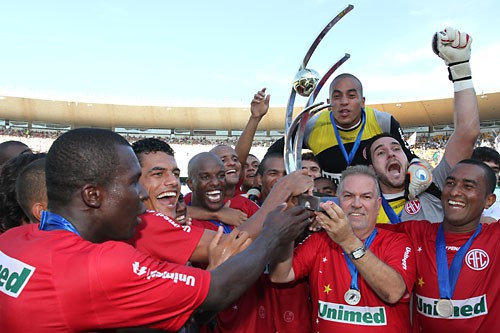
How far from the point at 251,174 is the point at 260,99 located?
1.86 m

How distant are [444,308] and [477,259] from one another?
38cm

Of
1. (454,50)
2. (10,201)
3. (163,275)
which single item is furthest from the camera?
(454,50)

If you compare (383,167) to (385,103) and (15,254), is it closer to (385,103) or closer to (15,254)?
(15,254)

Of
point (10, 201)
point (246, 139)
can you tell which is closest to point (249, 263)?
point (10, 201)

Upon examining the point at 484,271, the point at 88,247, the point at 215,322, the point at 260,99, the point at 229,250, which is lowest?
the point at 215,322

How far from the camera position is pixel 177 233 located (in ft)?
7.52

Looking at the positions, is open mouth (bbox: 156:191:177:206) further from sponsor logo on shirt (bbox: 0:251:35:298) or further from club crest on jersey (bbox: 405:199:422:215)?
club crest on jersey (bbox: 405:199:422:215)

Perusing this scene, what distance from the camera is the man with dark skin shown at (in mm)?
1520

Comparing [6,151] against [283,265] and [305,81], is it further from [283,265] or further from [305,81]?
[283,265]

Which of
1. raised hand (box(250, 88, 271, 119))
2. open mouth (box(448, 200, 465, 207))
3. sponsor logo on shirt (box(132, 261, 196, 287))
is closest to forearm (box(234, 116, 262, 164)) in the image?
raised hand (box(250, 88, 271, 119))

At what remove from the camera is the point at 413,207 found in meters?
3.34

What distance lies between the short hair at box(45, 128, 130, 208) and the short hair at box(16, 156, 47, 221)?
0.78 m

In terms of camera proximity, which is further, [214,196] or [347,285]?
[214,196]

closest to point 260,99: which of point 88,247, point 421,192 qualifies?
point 421,192
